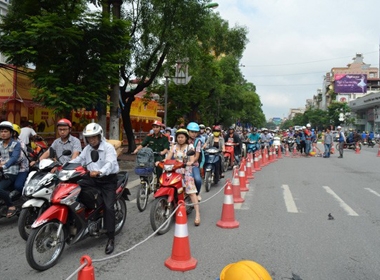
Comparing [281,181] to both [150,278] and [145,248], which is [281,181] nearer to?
[145,248]

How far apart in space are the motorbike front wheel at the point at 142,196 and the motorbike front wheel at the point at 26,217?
2.31 meters

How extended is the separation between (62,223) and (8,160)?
208 centimetres

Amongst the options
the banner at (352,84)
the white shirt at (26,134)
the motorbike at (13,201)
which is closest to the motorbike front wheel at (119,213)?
the motorbike at (13,201)

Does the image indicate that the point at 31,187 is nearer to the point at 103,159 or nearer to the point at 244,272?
the point at 103,159

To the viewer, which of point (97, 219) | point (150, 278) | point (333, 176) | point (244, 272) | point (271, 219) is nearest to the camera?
point (244, 272)

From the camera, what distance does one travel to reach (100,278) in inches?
A: 149

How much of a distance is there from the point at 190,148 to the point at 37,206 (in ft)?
8.63

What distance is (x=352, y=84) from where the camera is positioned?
56438mm

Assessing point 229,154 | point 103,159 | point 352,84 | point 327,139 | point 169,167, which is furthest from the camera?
point 352,84

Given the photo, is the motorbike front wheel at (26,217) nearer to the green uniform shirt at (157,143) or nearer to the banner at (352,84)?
the green uniform shirt at (157,143)

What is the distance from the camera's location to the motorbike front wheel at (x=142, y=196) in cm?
690

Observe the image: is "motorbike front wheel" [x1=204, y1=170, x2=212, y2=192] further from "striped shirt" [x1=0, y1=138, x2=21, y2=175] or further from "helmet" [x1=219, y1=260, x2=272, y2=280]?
"helmet" [x1=219, y1=260, x2=272, y2=280]

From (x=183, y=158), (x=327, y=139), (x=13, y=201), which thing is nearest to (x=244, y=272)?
(x=183, y=158)

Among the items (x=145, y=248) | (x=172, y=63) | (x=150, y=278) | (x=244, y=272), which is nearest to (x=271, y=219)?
(x=145, y=248)
